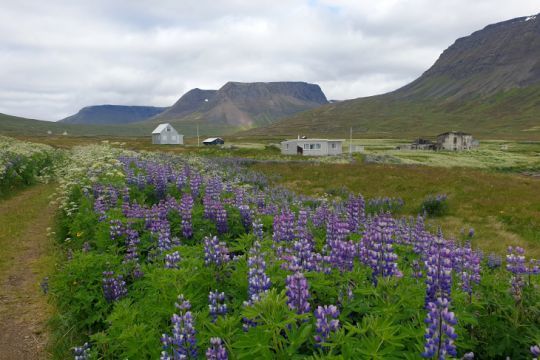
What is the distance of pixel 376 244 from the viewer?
4840 millimetres

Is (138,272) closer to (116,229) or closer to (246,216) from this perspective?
(116,229)

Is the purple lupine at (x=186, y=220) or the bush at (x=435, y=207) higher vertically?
the purple lupine at (x=186, y=220)

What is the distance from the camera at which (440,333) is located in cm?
307

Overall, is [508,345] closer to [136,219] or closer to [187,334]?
[187,334]

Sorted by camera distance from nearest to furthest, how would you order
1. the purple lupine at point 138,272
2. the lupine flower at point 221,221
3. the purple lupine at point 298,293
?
the purple lupine at point 298,293, the purple lupine at point 138,272, the lupine flower at point 221,221

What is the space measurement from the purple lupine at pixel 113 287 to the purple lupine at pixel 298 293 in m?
3.46

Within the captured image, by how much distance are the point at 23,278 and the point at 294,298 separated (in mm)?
8390

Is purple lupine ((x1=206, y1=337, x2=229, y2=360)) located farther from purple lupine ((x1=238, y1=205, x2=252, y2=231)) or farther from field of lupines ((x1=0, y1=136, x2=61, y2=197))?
field of lupines ((x1=0, y1=136, x2=61, y2=197))

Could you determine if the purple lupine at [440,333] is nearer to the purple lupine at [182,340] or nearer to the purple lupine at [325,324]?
the purple lupine at [325,324]

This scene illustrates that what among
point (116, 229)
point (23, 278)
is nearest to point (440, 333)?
point (116, 229)

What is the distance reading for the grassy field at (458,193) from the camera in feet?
56.1

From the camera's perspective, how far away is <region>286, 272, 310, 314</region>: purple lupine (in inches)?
146

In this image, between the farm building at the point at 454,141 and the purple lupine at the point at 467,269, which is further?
the farm building at the point at 454,141

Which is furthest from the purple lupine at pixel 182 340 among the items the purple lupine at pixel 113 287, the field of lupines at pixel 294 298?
the purple lupine at pixel 113 287
